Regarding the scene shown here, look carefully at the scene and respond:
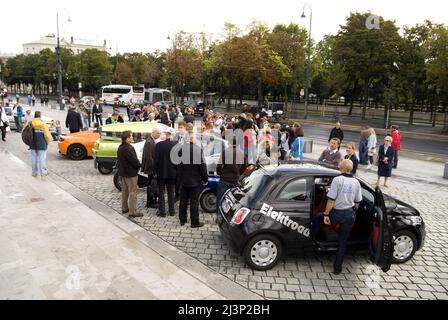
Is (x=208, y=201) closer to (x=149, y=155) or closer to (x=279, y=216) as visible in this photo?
(x=149, y=155)

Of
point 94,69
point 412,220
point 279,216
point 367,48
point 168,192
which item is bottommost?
point 168,192

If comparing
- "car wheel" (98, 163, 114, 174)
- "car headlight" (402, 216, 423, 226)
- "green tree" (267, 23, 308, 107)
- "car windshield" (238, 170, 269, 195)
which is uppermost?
"green tree" (267, 23, 308, 107)

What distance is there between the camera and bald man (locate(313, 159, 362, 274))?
5.30 meters

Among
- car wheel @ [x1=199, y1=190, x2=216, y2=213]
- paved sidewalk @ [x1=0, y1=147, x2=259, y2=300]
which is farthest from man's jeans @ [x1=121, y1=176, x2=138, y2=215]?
car wheel @ [x1=199, y1=190, x2=216, y2=213]

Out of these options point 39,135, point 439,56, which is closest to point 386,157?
point 39,135

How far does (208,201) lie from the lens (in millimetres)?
8391

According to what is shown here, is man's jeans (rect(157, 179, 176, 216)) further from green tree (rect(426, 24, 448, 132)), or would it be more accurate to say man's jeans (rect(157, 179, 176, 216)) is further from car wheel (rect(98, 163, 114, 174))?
green tree (rect(426, 24, 448, 132))

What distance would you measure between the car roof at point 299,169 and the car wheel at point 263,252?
992 millimetres

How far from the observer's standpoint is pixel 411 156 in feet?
60.8

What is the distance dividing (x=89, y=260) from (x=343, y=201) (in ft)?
12.6

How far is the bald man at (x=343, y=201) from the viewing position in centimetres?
530

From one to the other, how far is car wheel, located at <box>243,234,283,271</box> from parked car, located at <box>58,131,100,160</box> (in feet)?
32.6
